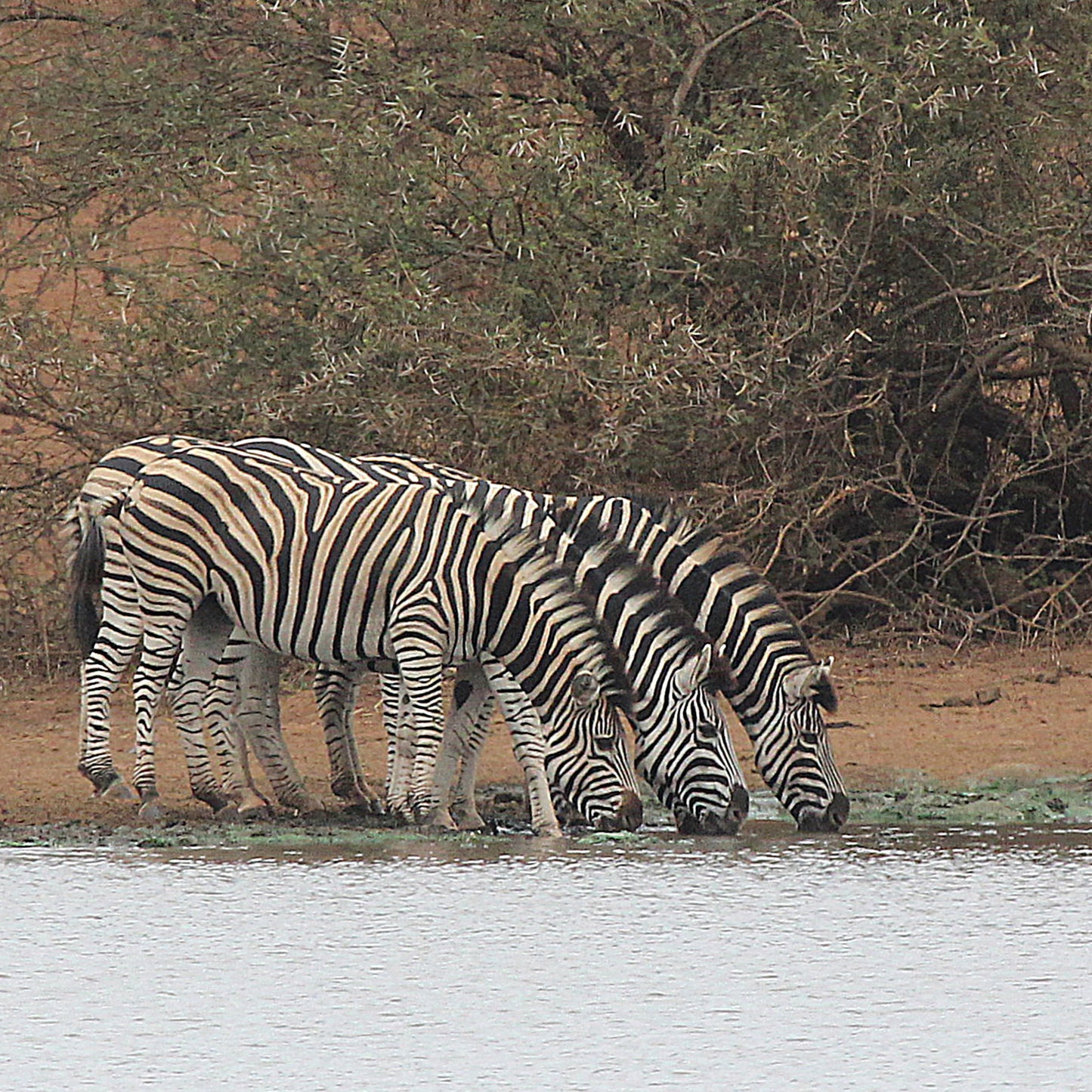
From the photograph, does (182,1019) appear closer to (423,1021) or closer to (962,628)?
(423,1021)

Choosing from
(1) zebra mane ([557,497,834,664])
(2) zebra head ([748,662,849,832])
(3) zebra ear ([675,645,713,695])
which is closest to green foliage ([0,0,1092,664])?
(1) zebra mane ([557,497,834,664])

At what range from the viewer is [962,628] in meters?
13.6

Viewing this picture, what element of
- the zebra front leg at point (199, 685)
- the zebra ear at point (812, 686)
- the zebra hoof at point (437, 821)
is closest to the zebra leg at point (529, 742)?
the zebra hoof at point (437, 821)

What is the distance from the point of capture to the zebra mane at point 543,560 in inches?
368

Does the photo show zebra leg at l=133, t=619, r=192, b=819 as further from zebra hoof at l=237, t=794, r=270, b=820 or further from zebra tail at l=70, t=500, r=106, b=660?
zebra tail at l=70, t=500, r=106, b=660

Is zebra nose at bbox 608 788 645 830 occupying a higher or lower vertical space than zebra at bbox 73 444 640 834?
lower

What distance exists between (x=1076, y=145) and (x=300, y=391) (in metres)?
4.54

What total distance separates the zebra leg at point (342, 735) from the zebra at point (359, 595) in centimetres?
35

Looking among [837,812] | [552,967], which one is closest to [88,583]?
[837,812]

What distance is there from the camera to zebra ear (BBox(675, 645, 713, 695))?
9320mm

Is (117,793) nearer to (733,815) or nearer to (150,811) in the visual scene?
(150,811)

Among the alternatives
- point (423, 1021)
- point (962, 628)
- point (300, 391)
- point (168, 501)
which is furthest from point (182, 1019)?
point (962, 628)

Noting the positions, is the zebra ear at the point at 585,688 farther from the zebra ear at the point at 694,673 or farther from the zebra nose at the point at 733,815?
the zebra nose at the point at 733,815

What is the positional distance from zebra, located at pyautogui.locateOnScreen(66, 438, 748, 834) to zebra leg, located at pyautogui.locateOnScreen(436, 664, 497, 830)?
0.03 feet
